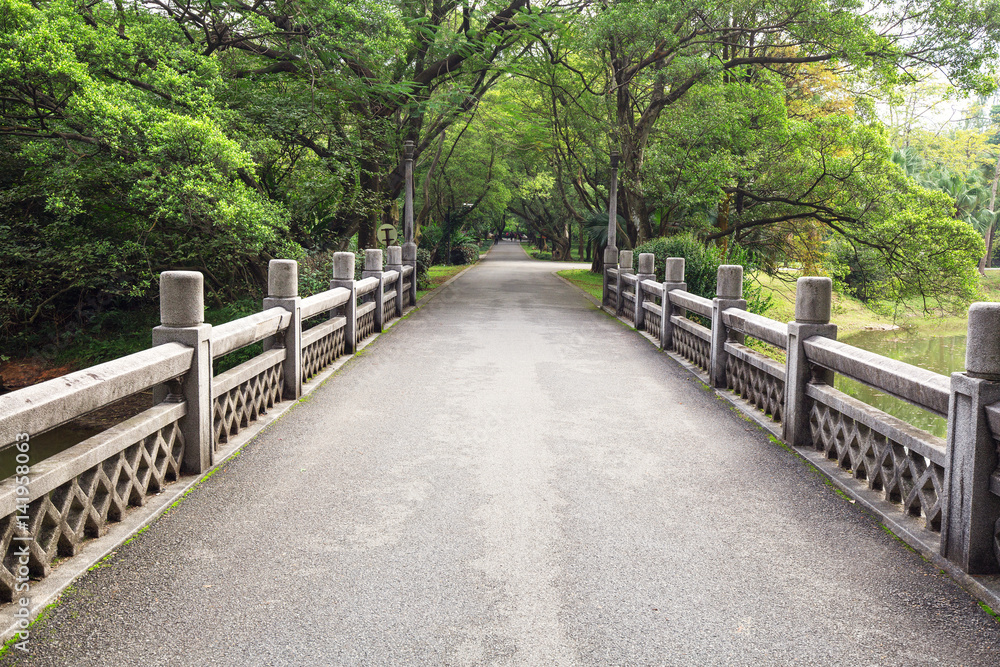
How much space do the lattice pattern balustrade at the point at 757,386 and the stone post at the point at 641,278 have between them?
18.2ft

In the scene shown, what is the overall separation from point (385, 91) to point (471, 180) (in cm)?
2644

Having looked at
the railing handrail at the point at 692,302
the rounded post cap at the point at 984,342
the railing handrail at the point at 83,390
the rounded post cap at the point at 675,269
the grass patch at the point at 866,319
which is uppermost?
the rounded post cap at the point at 675,269

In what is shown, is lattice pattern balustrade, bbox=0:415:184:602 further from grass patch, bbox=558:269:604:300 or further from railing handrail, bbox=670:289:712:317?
grass patch, bbox=558:269:604:300

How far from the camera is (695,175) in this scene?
2120cm

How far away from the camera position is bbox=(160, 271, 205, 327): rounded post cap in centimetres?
512

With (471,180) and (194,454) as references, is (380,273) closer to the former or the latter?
(194,454)

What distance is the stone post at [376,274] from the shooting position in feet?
42.8

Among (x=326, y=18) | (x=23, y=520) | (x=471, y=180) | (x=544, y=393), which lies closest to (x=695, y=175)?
(x=326, y=18)

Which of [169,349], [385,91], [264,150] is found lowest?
[169,349]

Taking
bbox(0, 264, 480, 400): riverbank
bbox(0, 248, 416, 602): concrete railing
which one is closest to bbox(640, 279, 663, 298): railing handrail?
bbox(0, 248, 416, 602): concrete railing

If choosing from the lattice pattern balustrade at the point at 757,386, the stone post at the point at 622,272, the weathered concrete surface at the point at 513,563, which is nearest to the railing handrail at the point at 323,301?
the weathered concrete surface at the point at 513,563

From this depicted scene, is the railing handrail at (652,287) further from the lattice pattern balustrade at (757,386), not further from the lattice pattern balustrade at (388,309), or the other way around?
the lattice pattern balustrade at (388,309)

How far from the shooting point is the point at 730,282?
8.57 meters

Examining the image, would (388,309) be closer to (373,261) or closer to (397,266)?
(397,266)
